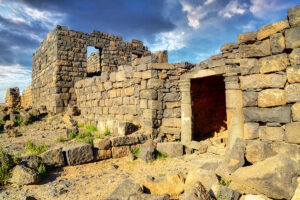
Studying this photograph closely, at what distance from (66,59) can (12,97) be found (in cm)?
1061

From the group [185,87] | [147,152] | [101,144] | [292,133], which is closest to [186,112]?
[185,87]

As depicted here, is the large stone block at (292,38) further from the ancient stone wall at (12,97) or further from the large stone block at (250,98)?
the ancient stone wall at (12,97)

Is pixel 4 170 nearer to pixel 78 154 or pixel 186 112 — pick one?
pixel 78 154

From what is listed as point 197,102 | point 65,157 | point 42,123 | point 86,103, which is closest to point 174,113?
point 197,102

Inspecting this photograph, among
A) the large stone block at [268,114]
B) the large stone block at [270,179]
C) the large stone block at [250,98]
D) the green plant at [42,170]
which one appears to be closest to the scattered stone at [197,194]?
the large stone block at [270,179]

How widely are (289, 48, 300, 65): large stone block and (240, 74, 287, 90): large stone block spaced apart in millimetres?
315

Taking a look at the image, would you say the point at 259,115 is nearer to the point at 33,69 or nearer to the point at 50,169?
the point at 50,169

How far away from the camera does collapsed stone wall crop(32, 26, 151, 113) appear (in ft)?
33.7

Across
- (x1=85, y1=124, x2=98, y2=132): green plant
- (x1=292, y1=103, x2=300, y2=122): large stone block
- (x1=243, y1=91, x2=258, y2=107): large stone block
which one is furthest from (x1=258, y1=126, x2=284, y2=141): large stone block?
(x1=85, y1=124, x2=98, y2=132): green plant

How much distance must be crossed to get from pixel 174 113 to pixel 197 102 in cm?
196

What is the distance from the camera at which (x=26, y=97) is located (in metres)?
16.4

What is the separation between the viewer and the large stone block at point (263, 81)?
3966mm

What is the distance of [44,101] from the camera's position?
1173 centimetres

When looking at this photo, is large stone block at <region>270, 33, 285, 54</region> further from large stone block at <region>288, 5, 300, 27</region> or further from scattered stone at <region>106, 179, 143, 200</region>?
scattered stone at <region>106, 179, 143, 200</region>
